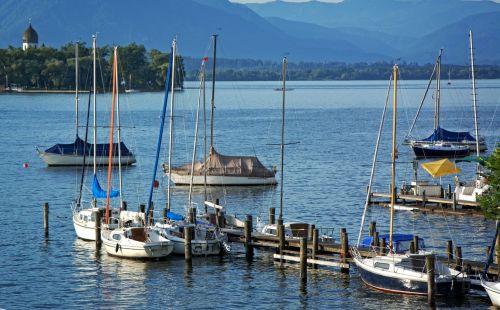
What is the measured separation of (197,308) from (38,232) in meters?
18.3

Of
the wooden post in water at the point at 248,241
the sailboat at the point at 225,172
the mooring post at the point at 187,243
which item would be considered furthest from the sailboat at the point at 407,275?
the sailboat at the point at 225,172

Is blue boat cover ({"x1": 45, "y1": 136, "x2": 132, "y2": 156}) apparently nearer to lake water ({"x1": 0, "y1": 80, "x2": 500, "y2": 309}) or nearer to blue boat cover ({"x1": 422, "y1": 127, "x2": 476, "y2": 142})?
lake water ({"x1": 0, "y1": 80, "x2": 500, "y2": 309})

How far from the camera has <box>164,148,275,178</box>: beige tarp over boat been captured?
74.4m

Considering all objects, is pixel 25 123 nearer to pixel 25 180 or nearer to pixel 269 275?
pixel 25 180

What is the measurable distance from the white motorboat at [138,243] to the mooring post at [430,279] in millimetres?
12702

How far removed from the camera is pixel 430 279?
39188mm

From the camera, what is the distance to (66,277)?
4662 cm

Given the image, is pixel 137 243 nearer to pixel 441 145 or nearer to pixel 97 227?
pixel 97 227

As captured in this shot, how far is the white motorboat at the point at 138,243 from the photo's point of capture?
1874 inches

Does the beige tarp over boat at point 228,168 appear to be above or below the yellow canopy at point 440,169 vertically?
below

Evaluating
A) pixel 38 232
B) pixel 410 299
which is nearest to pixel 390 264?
pixel 410 299

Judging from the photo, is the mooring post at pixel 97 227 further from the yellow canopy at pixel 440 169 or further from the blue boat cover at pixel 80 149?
the blue boat cover at pixel 80 149

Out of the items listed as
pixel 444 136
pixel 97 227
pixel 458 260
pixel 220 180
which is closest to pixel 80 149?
pixel 220 180

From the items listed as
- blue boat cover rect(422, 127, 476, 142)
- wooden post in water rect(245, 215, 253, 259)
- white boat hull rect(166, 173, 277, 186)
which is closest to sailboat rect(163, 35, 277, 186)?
white boat hull rect(166, 173, 277, 186)
